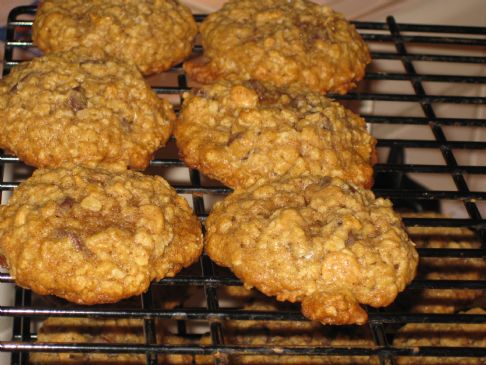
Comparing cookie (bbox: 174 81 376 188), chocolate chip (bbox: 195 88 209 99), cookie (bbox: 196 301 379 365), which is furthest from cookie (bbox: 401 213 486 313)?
chocolate chip (bbox: 195 88 209 99)

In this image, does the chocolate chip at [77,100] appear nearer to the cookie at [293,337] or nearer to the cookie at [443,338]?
the cookie at [293,337]

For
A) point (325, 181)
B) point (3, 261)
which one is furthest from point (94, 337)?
point (325, 181)

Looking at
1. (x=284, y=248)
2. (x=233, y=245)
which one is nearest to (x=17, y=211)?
(x=233, y=245)

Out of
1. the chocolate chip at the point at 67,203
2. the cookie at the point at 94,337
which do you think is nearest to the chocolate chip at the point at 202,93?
the chocolate chip at the point at 67,203

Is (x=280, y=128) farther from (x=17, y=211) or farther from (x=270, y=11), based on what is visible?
(x=17, y=211)

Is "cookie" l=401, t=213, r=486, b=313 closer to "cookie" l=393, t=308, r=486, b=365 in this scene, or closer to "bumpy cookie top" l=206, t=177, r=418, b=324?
"cookie" l=393, t=308, r=486, b=365
